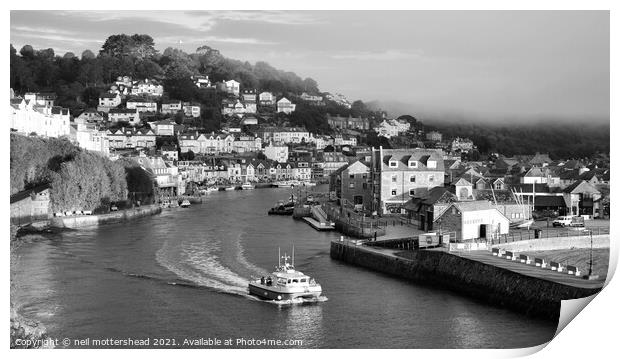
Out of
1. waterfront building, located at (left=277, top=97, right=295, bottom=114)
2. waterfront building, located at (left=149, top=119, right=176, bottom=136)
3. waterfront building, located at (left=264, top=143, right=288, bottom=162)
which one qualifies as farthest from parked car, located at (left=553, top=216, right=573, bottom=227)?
waterfront building, located at (left=277, top=97, right=295, bottom=114)

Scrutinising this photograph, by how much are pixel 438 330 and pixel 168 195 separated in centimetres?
1613

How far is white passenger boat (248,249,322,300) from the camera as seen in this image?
852 cm

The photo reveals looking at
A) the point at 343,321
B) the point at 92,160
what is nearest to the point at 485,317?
the point at 343,321

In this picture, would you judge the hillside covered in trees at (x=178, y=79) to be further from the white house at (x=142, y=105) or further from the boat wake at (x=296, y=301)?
the boat wake at (x=296, y=301)

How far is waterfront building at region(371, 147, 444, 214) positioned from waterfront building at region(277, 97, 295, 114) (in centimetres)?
2196

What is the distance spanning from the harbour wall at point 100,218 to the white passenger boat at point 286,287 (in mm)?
6128

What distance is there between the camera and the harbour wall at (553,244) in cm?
969

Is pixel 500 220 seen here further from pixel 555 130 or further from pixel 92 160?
pixel 92 160

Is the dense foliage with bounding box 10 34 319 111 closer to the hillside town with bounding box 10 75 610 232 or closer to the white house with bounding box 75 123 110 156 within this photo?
the hillside town with bounding box 10 75 610 232

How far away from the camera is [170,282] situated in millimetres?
9297

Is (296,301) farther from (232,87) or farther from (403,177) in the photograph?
(232,87)

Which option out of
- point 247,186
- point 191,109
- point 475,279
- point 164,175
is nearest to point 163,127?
point 191,109

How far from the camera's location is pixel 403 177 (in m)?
14.3

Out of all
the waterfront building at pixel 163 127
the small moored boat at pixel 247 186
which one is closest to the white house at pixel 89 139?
the small moored boat at pixel 247 186
